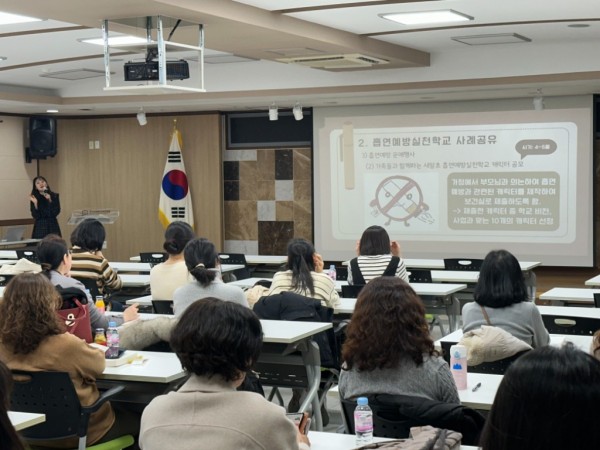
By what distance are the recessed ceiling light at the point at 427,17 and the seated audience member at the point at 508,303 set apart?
3.15 m

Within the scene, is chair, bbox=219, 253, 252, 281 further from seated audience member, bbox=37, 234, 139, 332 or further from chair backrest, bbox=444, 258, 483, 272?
seated audience member, bbox=37, 234, 139, 332

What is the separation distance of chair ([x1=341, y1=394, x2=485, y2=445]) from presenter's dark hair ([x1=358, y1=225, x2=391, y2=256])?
3.64 m

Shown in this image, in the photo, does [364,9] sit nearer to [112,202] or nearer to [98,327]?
[98,327]

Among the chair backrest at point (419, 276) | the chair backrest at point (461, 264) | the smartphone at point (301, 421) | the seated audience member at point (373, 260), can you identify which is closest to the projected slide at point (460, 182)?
the chair backrest at point (461, 264)

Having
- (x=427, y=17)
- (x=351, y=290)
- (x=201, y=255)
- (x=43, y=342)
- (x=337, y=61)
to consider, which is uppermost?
(x=427, y=17)

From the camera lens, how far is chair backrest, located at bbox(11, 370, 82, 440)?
378 cm

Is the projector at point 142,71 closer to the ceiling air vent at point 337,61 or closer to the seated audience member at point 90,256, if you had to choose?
the seated audience member at point 90,256

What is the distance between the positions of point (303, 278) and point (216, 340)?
3.30 meters

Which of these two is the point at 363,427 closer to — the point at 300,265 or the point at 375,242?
the point at 300,265

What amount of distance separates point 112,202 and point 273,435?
12028 mm

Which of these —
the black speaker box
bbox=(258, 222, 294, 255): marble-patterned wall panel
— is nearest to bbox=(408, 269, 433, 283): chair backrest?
bbox=(258, 222, 294, 255): marble-patterned wall panel

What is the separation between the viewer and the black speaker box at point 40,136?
533 inches

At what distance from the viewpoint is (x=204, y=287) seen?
17.0ft

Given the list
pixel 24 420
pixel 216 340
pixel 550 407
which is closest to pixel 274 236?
pixel 24 420
